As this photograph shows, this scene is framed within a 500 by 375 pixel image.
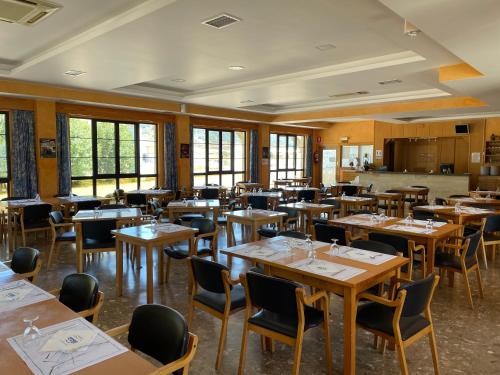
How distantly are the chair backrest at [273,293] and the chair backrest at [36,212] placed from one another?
486 cm

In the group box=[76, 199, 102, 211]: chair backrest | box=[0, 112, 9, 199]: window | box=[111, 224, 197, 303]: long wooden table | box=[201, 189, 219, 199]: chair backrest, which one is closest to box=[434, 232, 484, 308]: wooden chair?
box=[111, 224, 197, 303]: long wooden table

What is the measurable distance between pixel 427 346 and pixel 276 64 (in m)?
4.44

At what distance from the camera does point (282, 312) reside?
250cm

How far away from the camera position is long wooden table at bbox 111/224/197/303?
12.8ft

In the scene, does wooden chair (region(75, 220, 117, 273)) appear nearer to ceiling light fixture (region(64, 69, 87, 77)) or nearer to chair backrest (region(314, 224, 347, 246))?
chair backrest (region(314, 224, 347, 246))

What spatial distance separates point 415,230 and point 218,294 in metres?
2.47

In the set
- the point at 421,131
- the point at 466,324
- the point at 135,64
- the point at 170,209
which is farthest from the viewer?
the point at 421,131

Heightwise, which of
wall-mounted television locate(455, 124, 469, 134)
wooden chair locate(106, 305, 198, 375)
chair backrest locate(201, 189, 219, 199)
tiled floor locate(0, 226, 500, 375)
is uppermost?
wall-mounted television locate(455, 124, 469, 134)

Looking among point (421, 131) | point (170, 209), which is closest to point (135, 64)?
point (170, 209)

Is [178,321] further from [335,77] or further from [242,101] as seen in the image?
[242,101]

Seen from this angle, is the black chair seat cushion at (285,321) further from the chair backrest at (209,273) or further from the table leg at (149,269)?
the table leg at (149,269)

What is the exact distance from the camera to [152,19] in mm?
3725

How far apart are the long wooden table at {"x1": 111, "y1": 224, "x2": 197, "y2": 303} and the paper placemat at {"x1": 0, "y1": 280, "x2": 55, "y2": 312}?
1451mm

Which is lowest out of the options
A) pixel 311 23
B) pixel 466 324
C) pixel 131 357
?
pixel 466 324
